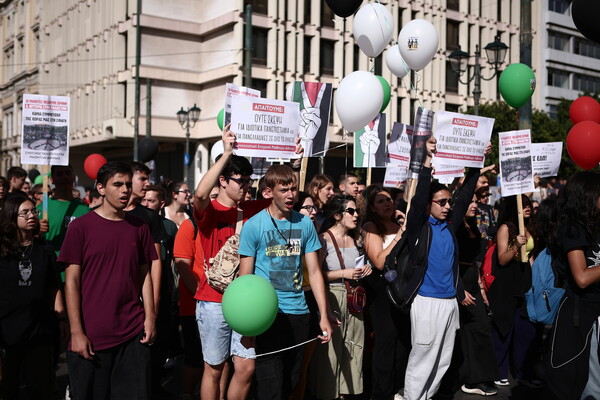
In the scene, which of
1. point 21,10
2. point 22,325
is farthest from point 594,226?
point 21,10

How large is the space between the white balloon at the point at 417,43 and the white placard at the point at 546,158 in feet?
7.29

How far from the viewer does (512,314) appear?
691 cm

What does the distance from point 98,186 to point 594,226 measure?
326 cm

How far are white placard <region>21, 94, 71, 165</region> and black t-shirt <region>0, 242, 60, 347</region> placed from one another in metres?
2.24

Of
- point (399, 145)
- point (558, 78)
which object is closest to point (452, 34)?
point (558, 78)

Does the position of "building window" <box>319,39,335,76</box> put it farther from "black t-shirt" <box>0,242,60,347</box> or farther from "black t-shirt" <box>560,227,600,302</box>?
"black t-shirt" <box>560,227,600,302</box>

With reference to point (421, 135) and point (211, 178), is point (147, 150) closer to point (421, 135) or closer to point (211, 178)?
point (421, 135)

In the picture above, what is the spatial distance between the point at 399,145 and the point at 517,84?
1.64m

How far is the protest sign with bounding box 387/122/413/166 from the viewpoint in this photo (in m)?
8.71

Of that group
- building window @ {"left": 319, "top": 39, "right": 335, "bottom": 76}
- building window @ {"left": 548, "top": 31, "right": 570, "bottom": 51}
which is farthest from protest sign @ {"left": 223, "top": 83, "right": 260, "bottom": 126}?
building window @ {"left": 548, "top": 31, "right": 570, "bottom": 51}

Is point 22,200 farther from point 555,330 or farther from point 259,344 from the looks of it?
point 555,330

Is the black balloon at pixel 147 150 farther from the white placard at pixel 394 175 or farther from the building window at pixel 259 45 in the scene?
the building window at pixel 259 45

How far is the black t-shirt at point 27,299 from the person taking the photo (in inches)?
189

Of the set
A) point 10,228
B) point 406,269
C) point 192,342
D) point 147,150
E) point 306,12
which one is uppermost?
point 306,12
